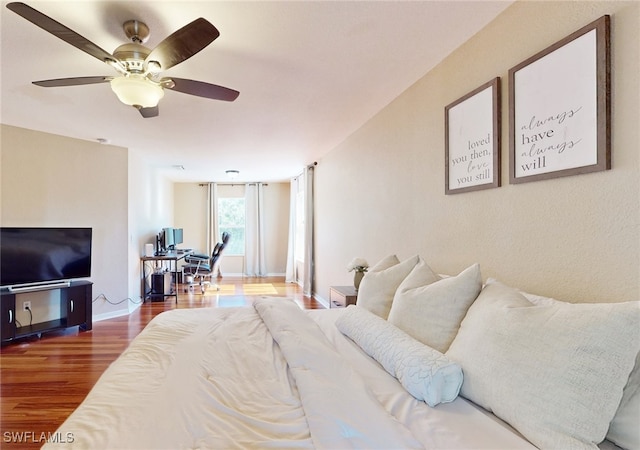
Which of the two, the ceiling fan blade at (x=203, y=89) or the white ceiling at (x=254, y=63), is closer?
the white ceiling at (x=254, y=63)

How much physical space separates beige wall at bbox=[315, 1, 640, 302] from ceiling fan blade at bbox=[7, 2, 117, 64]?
Answer: 6.72 feet

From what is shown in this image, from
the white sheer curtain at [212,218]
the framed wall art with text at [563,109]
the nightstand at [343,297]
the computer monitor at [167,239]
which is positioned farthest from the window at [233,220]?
the framed wall art with text at [563,109]

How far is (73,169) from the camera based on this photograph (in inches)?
166

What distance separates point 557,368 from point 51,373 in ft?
11.9

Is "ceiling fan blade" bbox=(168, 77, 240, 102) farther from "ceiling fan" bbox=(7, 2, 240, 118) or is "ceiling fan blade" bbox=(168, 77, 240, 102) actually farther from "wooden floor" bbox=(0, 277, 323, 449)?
"wooden floor" bbox=(0, 277, 323, 449)

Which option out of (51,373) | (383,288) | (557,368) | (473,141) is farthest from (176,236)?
(557,368)

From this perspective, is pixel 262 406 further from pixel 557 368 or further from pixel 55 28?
pixel 55 28

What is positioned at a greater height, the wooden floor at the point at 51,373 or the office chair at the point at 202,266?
the office chair at the point at 202,266

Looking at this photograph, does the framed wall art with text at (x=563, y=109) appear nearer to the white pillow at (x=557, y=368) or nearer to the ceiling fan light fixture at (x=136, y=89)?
the white pillow at (x=557, y=368)

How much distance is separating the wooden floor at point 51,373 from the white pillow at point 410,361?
1.10 m

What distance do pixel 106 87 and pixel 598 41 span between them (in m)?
3.13

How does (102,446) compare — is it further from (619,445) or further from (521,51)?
(521,51)

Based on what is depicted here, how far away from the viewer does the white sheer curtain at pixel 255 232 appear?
8.25 meters

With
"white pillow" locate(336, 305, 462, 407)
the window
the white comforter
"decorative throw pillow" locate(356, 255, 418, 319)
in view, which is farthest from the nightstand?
the window
